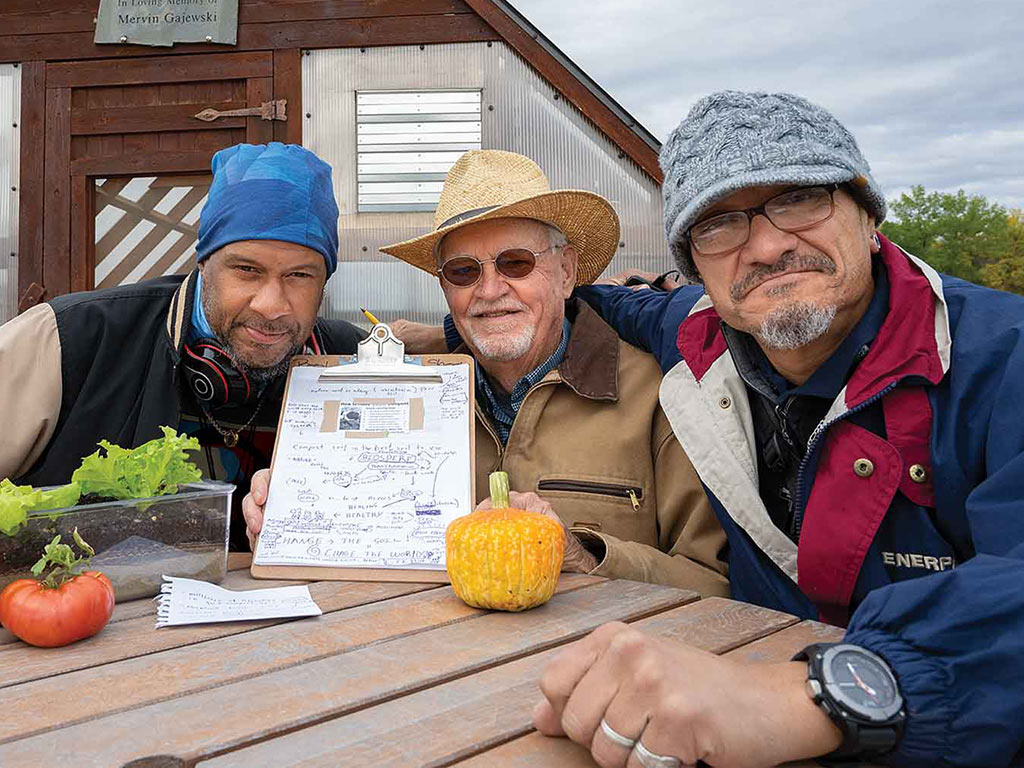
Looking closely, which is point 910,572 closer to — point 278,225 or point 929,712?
point 929,712

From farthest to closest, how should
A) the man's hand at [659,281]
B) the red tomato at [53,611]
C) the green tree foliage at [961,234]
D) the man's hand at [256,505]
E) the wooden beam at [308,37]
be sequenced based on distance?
the green tree foliage at [961,234] < the wooden beam at [308,37] < the man's hand at [659,281] < the man's hand at [256,505] < the red tomato at [53,611]

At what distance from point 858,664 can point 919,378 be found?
0.74 m

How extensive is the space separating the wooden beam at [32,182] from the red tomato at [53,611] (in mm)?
5186

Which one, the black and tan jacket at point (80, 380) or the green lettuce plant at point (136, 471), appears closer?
the green lettuce plant at point (136, 471)

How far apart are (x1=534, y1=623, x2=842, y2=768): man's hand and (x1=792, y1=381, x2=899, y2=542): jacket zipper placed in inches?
29.2

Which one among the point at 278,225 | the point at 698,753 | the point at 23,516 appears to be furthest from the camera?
the point at 278,225

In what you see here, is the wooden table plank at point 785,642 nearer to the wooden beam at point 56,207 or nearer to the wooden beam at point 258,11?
the wooden beam at point 258,11

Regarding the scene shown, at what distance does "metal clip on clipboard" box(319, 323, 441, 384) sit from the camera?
2.44m

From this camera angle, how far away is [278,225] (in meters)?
2.71

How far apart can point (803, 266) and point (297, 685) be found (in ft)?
4.39

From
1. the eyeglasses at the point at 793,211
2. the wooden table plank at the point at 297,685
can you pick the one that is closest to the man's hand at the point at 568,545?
the wooden table plank at the point at 297,685

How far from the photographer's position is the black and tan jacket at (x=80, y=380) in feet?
8.63

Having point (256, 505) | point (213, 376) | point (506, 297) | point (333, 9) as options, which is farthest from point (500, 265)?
point (333, 9)

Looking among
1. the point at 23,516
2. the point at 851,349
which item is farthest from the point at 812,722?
the point at 23,516
